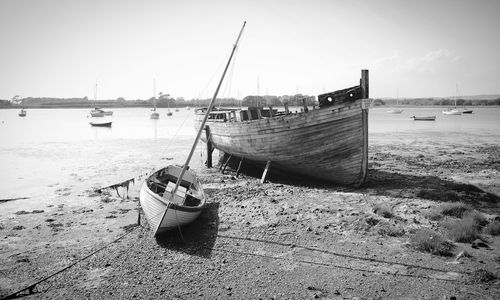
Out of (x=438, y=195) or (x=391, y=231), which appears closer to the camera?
(x=391, y=231)

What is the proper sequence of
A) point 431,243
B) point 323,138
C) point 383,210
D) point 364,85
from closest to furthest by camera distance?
point 431,243, point 383,210, point 364,85, point 323,138

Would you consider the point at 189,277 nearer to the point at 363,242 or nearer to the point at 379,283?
the point at 379,283

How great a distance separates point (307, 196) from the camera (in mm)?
13273

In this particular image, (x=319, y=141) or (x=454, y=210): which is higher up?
(x=319, y=141)

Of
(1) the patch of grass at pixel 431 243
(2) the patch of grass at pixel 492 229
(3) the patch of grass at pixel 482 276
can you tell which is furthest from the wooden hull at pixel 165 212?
(2) the patch of grass at pixel 492 229

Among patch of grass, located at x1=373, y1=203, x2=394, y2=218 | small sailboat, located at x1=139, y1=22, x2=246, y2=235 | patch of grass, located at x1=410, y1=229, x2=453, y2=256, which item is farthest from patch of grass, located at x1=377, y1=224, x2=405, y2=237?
small sailboat, located at x1=139, y1=22, x2=246, y2=235

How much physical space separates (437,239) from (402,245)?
3.12ft

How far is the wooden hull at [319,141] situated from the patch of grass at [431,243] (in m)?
4.97

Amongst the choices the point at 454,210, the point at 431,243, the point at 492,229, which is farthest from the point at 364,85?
the point at 431,243

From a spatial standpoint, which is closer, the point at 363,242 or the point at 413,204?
the point at 363,242

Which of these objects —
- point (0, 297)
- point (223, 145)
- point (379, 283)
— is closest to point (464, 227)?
point (379, 283)

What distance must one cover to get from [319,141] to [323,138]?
0.23 m

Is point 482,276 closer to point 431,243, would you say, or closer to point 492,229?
point 431,243

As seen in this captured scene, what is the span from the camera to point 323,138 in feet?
43.6
